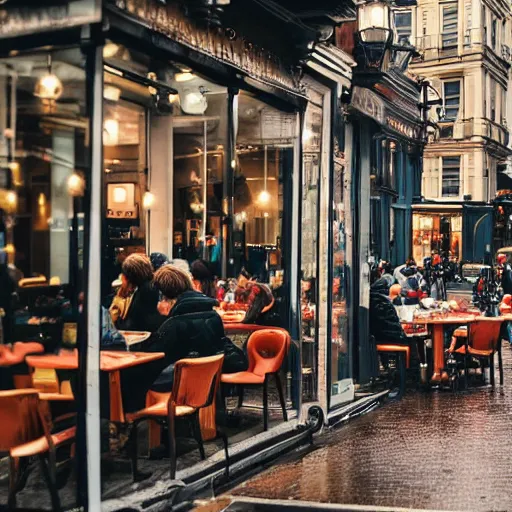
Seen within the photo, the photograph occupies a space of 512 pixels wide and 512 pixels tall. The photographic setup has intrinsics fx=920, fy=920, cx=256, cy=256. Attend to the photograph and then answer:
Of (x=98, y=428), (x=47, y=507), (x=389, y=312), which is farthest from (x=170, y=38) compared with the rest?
(x=389, y=312)

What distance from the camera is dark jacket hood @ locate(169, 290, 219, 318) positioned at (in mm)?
8070

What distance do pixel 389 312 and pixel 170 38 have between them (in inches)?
263

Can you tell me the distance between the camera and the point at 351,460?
8594mm

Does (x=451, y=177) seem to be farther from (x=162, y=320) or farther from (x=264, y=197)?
(x=162, y=320)

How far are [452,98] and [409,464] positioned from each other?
40152mm

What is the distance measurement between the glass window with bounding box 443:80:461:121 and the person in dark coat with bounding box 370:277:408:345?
115 ft

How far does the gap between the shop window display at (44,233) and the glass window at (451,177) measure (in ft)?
133

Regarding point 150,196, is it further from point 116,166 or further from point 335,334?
point 335,334

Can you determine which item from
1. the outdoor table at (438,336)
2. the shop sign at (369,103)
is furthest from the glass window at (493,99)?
the shop sign at (369,103)

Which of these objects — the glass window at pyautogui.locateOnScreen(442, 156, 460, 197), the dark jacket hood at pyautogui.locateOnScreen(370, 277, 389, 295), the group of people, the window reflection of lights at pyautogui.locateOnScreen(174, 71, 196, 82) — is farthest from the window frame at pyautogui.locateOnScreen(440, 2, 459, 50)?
the group of people

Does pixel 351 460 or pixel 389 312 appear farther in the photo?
pixel 389 312

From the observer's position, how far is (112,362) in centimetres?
707

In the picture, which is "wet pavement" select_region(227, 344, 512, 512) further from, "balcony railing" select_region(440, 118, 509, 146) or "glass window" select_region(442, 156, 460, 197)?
"balcony railing" select_region(440, 118, 509, 146)

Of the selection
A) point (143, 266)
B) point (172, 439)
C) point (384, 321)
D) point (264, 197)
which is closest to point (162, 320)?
point (143, 266)
